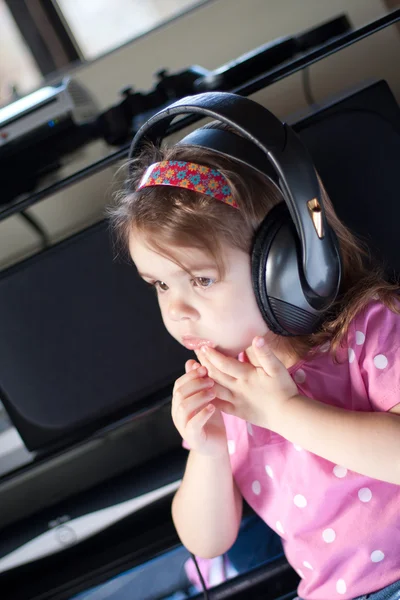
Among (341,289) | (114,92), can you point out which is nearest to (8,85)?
(114,92)

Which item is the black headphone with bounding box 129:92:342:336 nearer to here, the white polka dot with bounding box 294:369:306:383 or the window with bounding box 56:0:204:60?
the white polka dot with bounding box 294:369:306:383

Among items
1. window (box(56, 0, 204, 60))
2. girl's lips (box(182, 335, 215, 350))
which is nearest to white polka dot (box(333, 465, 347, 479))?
girl's lips (box(182, 335, 215, 350))

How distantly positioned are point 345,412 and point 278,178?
276mm

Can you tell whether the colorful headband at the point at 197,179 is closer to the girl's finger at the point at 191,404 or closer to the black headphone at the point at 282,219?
the black headphone at the point at 282,219

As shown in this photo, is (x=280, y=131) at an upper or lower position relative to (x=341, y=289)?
upper

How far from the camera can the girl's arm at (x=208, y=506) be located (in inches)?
31.6

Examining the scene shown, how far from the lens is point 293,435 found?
2.26ft

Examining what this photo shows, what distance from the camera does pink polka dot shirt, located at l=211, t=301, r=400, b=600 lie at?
27.5 inches

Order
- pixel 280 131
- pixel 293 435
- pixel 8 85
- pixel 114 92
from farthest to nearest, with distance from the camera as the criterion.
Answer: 1. pixel 8 85
2. pixel 114 92
3. pixel 293 435
4. pixel 280 131

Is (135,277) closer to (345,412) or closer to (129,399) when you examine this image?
(129,399)

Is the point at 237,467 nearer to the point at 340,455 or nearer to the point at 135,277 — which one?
the point at 340,455

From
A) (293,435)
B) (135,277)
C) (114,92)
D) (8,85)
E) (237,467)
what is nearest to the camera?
(293,435)

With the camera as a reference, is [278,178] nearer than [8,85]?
Yes

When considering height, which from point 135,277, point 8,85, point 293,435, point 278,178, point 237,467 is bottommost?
point 237,467
